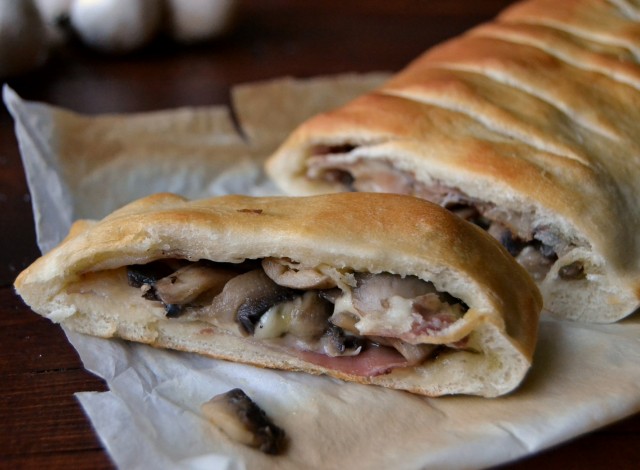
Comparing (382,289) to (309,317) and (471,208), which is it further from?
(471,208)

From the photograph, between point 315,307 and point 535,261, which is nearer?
point 315,307

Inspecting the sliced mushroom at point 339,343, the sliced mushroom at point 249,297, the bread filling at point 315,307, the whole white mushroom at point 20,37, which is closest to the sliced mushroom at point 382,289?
the bread filling at point 315,307

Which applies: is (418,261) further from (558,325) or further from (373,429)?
(558,325)

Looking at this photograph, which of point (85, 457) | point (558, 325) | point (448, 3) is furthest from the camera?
point (448, 3)

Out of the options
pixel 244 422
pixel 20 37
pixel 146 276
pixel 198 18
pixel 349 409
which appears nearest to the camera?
pixel 244 422

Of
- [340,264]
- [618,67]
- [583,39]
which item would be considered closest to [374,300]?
[340,264]

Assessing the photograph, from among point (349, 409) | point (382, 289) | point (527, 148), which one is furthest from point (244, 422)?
point (527, 148)

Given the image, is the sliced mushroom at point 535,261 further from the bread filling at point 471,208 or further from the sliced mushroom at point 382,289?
the sliced mushroom at point 382,289
